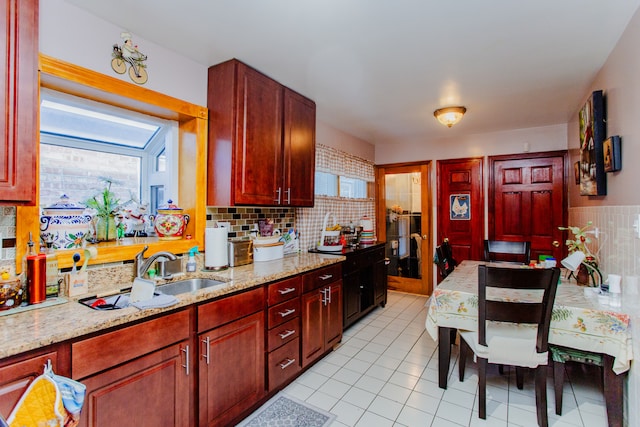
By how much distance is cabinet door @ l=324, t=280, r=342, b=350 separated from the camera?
110 inches

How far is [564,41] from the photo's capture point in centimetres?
208

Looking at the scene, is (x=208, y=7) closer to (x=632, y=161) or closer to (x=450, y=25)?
(x=450, y=25)

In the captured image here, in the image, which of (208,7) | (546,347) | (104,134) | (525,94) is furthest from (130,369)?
(525,94)

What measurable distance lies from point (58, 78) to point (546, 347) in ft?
10.0

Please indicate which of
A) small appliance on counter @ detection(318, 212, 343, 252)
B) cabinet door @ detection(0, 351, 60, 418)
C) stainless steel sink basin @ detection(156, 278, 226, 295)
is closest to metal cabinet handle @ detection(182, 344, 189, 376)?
stainless steel sink basin @ detection(156, 278, 226, 295)

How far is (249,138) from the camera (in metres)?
2.42

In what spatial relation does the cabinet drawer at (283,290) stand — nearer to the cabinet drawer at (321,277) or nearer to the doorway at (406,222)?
the cabinet drawer at (321,277)

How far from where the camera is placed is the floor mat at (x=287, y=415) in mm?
1961

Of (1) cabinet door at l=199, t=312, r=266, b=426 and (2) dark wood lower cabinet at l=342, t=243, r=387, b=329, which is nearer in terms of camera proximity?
(1) cabinet door at l=199, t=312, r=266, b=426

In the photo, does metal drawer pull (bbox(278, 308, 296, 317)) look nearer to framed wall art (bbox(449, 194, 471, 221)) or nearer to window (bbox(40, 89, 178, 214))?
window (bbox(40, 89, 178, 214))

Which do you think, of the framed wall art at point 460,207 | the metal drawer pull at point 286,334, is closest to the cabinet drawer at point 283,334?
the metal drawer pull at point 286,334

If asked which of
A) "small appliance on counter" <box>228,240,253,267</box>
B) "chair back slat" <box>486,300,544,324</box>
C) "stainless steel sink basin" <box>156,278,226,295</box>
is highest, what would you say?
"small appliance on counter" <box>228,240,253,267</box>

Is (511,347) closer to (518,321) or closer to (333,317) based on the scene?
(518,321)

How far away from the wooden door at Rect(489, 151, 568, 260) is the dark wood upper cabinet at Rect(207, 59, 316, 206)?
298 cm
